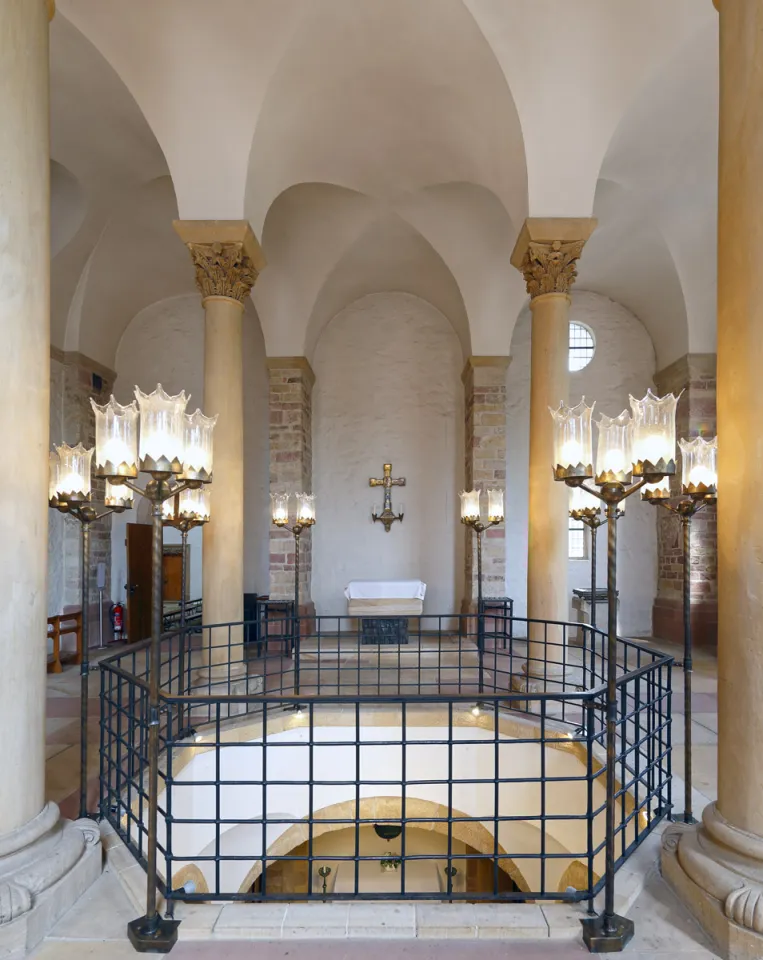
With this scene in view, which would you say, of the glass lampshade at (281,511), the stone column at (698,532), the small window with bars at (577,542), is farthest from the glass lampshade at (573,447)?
the small window with bars at (577,542)

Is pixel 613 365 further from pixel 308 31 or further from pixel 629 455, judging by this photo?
pixel 629 455

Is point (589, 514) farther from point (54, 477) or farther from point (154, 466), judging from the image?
point (54, 477)

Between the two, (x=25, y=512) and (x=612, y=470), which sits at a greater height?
(x=612, y=470)

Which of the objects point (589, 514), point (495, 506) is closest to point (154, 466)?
point (589, 514)

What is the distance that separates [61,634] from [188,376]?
4.92 metres

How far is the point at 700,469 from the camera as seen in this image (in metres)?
4.04

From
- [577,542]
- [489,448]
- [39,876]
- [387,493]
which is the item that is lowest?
[39,876]

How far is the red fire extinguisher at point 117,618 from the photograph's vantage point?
428 inches

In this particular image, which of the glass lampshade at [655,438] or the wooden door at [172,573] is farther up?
the glass lampshade at [655,438]

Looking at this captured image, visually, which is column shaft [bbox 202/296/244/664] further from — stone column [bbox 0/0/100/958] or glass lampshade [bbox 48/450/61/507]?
stone column [bbox 0/0/100/958]

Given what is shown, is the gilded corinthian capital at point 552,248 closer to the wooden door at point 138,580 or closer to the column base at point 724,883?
the column base at point 724,883

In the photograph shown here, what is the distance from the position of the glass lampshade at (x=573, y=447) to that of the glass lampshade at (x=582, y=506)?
89.5 inches


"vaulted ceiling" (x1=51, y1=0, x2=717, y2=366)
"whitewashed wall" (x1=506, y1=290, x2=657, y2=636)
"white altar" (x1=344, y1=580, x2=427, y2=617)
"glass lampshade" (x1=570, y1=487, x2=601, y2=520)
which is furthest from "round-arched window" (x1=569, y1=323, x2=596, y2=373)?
"glass lampshade" (x1=570, y1=487, x2=601, y2=520)

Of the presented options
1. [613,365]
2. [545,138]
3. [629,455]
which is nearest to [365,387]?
[613,365]
